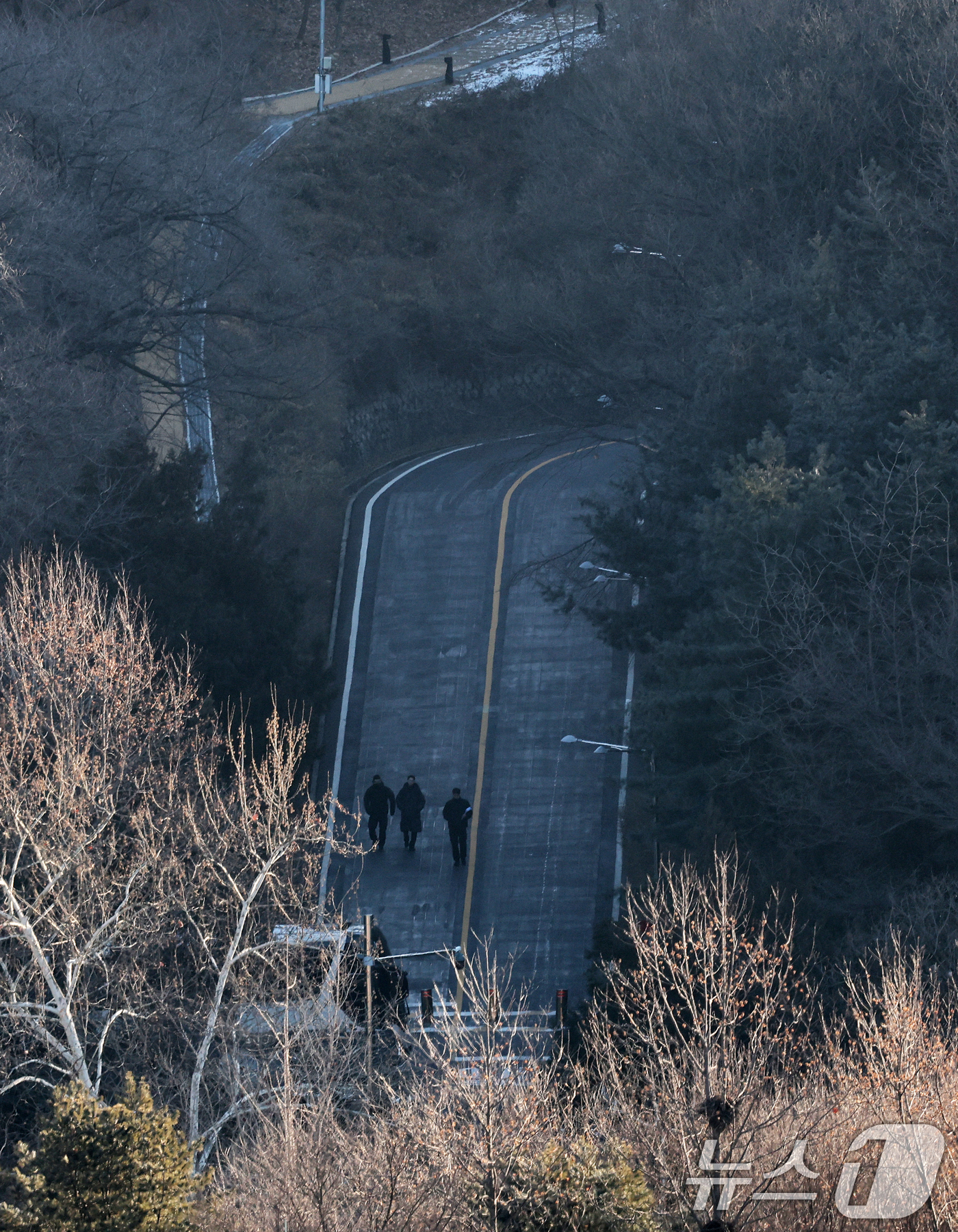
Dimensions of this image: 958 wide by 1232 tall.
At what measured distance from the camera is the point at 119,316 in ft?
100

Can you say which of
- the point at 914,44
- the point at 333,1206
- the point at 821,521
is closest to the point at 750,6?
the point at 914,44

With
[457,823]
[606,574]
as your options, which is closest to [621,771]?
Answer: [457,823]

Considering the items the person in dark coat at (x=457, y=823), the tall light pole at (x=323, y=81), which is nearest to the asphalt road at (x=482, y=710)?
the person in dark coat at (x=457, y=823)

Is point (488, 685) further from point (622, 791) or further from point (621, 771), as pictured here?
point (622, 791)

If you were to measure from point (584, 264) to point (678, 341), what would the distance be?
721cm

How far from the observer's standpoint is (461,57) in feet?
185

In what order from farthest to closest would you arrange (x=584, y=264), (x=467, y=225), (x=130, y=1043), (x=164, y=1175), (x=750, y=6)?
1. (x=467, y=225)
2. (x=584, y=264)
3. (x=750, y=6)
4. (x=130, y=1043)
5. (x=164, y=1175)

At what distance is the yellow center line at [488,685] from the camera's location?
2386cm

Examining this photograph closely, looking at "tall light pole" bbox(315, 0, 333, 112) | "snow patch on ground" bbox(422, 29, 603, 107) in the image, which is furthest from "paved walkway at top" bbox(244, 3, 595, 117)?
"tall light pole" bbox(315, 0, 333, 112)

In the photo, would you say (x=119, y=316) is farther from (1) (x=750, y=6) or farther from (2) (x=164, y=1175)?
(2) (x=164, y=1175)

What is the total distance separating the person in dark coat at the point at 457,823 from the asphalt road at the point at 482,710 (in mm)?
325

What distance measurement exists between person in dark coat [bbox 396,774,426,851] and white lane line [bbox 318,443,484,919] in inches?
44.2

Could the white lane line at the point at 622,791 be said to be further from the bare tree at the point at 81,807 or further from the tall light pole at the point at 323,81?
the tall light pole at the point at 323,81

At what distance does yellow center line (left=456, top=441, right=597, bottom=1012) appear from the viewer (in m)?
23.9
